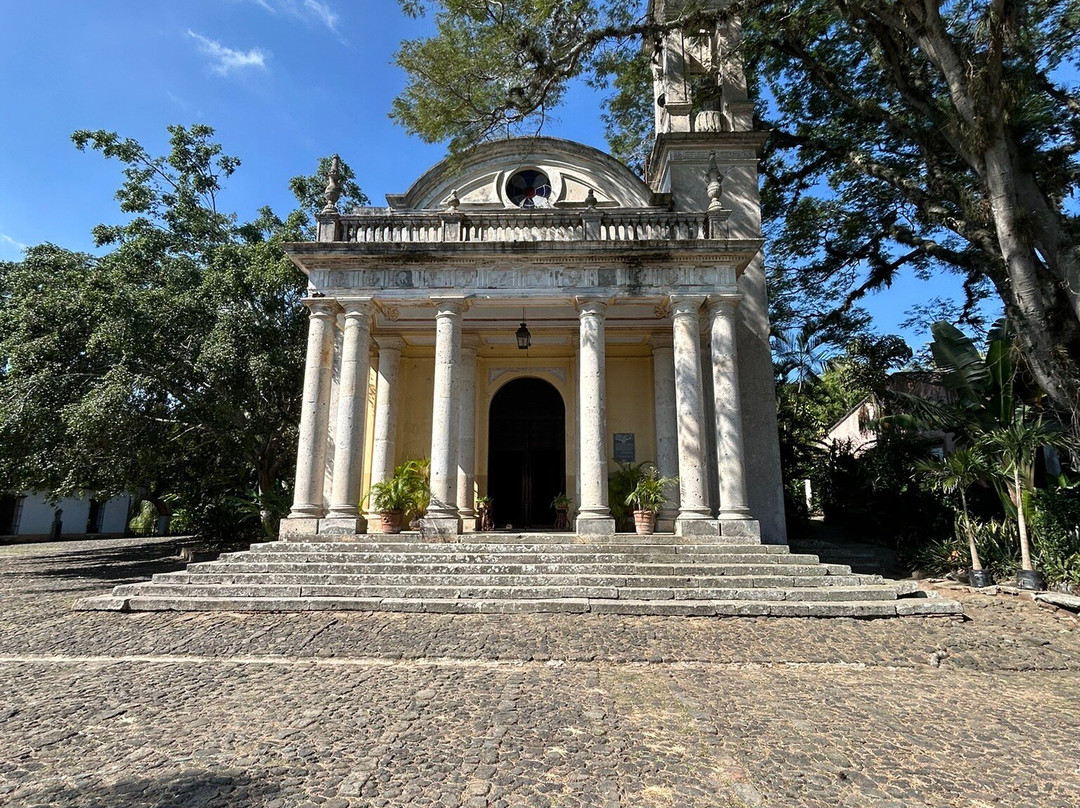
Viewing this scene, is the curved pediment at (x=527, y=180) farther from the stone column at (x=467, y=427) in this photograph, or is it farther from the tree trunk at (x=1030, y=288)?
the tree trunk at (x=1030, y=288)

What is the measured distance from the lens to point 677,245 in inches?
397

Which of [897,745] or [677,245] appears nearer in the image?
[897,745]

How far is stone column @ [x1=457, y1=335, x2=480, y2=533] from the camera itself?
479 inches

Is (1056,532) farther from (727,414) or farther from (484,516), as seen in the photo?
(484,516)

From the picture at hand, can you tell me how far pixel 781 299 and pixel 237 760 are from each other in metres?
17.3

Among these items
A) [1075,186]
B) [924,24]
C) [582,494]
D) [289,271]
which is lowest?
[582,494]

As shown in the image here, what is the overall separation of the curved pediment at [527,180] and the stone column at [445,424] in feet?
13.1

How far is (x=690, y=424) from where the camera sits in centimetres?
973

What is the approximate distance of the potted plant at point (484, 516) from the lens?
480 inches

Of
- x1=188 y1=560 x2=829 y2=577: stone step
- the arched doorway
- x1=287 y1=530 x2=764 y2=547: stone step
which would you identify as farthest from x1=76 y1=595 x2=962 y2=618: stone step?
the arched doorway

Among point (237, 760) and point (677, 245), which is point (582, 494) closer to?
point (677, 245)

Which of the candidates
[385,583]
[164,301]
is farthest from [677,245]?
[164,301]

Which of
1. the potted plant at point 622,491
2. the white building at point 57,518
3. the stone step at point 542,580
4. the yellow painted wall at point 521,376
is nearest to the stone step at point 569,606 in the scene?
the stone step at point 542,580

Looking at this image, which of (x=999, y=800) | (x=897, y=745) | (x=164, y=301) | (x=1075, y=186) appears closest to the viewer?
(x=999, y=800)
